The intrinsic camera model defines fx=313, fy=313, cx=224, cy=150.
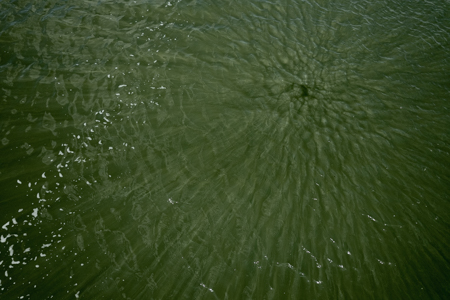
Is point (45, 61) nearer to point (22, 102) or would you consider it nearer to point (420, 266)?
point (22, 102)

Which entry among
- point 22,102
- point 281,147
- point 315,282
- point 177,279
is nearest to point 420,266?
point 315,282

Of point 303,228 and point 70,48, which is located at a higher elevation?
point 70,48

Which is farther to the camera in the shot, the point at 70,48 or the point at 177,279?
the point at 70,48

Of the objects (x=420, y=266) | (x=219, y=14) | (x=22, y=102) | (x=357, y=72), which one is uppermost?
(x=219, y=14)

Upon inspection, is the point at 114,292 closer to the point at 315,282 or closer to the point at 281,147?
the point at 315,282

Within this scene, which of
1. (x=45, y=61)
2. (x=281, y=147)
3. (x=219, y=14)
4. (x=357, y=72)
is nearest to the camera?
(x=281, y=147)

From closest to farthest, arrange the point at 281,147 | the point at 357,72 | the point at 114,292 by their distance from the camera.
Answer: the point at 114,292 < the point at 281,147 < the point at 357,72

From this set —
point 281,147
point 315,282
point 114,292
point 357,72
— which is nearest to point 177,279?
point 114,292
